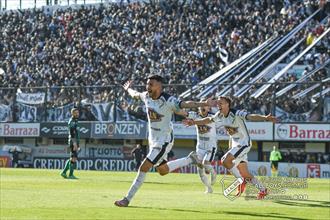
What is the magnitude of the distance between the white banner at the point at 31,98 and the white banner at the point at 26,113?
48 cm

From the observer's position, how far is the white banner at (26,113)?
54.8m

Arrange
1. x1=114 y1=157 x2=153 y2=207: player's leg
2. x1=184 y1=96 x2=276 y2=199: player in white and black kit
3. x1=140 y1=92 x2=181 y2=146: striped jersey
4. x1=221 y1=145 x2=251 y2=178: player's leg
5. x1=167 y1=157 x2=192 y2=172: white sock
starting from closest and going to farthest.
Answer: x1=114 y1=157 x2=153 y2=207: player's leg < x1=140 y1=92 x2=181 y2=146: striped jersey < x1=167 y1=157 x2=192 y2=172: white sock < x1=184 y1=96 x2=276 y2=199: player in white and black kit < x1=221 y1=145 x2=251 y2=178: player's leg

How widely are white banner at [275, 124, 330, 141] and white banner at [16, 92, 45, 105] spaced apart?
16343 mm

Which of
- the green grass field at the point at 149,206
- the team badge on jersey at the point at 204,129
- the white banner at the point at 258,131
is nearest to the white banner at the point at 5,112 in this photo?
the white banner at the point at 258,131

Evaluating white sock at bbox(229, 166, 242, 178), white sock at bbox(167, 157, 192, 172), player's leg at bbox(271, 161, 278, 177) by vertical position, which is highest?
white sock at bbox(167, 157, 192, 172)

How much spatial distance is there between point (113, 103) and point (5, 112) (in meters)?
9.11

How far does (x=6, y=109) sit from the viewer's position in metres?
55.8

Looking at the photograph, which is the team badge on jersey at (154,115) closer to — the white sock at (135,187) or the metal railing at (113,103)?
the white sock at (135,187)

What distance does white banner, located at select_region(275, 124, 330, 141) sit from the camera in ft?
149

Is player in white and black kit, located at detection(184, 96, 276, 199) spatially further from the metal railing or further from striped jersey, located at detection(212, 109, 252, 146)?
the metal railing

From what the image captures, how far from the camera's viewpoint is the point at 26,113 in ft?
182

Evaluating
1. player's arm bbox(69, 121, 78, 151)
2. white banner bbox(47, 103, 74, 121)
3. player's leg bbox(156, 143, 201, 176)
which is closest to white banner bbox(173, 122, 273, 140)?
white banner bbox(47, 103, 74, 121)

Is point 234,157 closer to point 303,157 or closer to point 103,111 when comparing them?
point 303,157

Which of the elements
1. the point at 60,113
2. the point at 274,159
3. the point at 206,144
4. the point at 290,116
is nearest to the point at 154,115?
the point at 206,144
